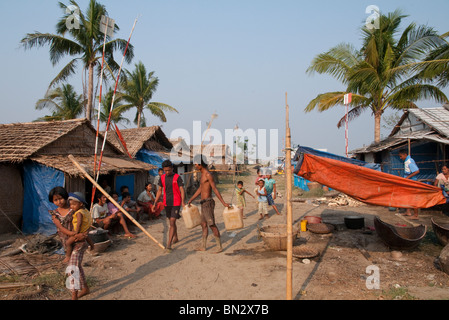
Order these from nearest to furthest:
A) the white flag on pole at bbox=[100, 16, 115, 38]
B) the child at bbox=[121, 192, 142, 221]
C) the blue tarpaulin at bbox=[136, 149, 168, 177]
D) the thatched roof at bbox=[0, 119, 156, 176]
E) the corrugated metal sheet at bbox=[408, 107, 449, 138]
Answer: the white flag on pole at bbox=[100, 16, 115, 38], the thatched roof at bbox=[0, 119, 156, 176], the child at bbox=[121, 192, 142, 221], the corrugated metal sheet at bbox=[408, 107, 449, 138], the blue tarpaulin at bbox=[136, 149, 168, 177]

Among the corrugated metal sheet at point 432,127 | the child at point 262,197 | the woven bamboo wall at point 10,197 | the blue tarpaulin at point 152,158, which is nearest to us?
the woven bamboo wall at point 10,197

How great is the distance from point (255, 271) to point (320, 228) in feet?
10.4

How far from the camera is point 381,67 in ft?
45.6

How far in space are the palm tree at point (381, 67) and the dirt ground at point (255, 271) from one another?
353 inches

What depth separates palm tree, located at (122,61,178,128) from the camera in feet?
72.7

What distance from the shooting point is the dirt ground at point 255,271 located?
4.01 metres

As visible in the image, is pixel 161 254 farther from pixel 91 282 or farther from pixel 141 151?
pixel 141 151

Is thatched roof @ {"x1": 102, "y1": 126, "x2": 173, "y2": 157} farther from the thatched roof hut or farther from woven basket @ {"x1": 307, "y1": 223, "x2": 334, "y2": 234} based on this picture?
woven basket @ {"x1": 307, "y1": 223, "x2": 334, "y2": 234}

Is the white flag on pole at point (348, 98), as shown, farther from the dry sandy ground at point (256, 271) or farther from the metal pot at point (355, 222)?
the dry sandy ground at point (256, 271)

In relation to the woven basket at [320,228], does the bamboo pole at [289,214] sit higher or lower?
higher

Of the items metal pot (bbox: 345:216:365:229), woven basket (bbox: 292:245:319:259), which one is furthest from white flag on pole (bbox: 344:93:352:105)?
woven basket (bbox: 292:245:319:259)

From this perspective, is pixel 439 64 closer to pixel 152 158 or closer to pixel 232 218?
pixel 232 218

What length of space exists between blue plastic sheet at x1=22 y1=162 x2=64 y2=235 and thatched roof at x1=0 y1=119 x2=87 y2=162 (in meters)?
0.44

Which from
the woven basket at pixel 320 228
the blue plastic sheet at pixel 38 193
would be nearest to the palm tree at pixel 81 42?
the blue plastic sheet at pixel 38 193
